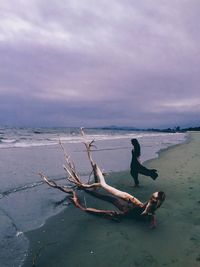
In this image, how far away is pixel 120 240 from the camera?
5938 millimetres

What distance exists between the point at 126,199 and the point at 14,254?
276 centimetres

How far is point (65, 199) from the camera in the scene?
9.41 metres

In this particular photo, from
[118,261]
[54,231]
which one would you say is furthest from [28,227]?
[118,261]

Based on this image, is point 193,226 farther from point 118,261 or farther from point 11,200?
point 11,200

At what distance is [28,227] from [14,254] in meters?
1.39

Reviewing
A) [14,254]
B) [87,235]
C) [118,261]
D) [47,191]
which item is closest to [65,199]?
[47,191]

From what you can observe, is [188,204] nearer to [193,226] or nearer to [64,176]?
[193,226]

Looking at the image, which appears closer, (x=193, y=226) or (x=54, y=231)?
(x=193, y=226)

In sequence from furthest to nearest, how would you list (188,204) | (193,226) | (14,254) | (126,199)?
(188,204), (126,199), (193,226), (14,254)

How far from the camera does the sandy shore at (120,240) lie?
5.18 meters

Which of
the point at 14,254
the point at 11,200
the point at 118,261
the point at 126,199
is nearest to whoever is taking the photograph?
the point at 118,261

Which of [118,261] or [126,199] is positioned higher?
[126,199]

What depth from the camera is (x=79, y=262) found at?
17.1ft

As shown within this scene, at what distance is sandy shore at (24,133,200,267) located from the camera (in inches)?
204
